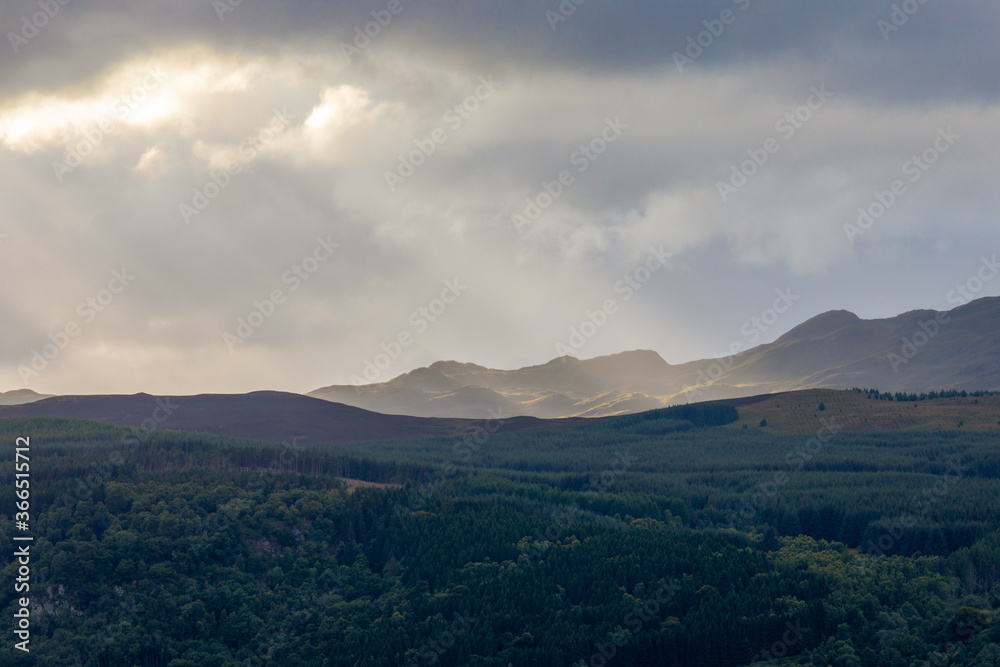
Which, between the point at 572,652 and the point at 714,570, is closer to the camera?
the point at 572,652

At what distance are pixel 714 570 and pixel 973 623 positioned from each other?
45618 millimetres

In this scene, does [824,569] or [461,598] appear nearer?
[461,598]

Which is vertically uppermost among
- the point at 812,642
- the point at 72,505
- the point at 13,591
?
the point at 72,505

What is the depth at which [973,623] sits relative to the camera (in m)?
148

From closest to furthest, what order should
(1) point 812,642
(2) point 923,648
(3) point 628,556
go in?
(2) point 923,648 → (1) point 812,642 → (3) point 628,556

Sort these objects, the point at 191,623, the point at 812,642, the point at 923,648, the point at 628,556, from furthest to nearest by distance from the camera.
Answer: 1. the point at 628,556
2. the point at 191,623
3. the point at 812,642
4. the point at 923,648

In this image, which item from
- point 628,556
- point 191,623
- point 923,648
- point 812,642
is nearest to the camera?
point 923,648

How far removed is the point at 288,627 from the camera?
17238 cm

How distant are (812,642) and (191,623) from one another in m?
104

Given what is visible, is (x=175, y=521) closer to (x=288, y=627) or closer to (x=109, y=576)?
A: (x=109, y=576)

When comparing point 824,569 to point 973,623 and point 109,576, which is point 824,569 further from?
point 109,576

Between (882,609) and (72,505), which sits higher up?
(72,505)

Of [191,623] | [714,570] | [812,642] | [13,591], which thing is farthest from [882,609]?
[13,591]

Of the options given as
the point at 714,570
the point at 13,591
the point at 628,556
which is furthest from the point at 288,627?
the point at 714,570
